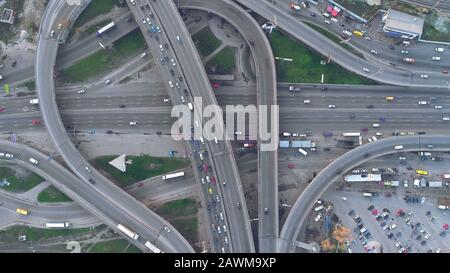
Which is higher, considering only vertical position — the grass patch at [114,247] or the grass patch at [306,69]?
the grass patch at [306,69]

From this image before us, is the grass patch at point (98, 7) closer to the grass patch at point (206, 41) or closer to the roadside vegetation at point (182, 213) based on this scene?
the grass patch at point (206, 41)

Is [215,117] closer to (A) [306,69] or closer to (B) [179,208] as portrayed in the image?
(B) [179,208]

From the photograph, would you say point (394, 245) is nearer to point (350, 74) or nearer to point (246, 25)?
point (350, 74)

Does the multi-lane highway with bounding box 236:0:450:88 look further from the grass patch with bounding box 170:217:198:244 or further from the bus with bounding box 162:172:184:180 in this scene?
the grass patch with bounding box 170:217:198:244

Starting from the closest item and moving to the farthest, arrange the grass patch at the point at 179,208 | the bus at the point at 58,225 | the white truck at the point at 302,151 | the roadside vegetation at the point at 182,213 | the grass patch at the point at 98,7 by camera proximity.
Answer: the bus at the point at 58,225, the roadside vegetation at the point at 182,213, the grass patch at the point at 179,208, the white truck at the point at 302,151, the grass patch at the point at 98,7

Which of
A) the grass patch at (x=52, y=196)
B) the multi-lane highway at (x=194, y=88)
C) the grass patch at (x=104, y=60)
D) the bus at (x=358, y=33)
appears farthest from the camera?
the bus at (x=358, y=33)

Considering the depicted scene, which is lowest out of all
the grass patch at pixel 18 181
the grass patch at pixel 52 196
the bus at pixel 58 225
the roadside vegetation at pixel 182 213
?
the bus at pixel 58 225

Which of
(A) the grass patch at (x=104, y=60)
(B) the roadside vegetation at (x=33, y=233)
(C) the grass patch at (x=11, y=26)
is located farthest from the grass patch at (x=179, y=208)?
(C) the grass patch at (x=11, y=26)

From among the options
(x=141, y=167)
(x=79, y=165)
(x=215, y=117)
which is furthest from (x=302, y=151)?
(x=79, y=165)
